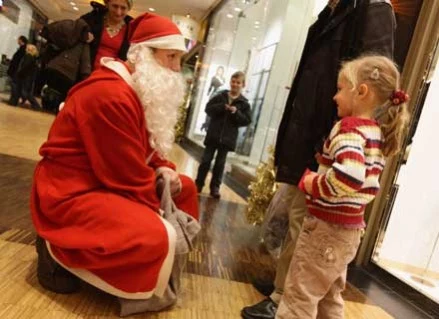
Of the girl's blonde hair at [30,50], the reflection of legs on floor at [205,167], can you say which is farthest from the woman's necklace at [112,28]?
the girl's blonde hair at [30,50]

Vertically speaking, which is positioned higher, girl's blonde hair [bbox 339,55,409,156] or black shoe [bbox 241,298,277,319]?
girl's blonde hair [bbox 339,55,409,156]

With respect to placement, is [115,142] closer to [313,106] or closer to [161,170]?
[161,170]

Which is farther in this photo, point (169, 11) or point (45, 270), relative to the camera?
point (169, 11)

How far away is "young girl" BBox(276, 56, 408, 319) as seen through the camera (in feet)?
5.16

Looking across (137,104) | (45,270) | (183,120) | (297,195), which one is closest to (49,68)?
(137,104)

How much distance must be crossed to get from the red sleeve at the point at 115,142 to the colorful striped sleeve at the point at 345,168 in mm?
748

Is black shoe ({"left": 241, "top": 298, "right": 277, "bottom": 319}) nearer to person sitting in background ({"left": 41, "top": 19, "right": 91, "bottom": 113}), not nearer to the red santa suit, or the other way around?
the red santa suit

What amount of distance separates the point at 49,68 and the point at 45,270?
1.38 meters

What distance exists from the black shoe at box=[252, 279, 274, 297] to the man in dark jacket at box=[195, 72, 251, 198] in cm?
252

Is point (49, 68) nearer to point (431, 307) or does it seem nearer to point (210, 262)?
point (210, 262)

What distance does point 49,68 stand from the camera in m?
2.76

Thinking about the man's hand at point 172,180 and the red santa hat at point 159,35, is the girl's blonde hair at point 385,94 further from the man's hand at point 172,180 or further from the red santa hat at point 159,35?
the man's hand at point 172,180

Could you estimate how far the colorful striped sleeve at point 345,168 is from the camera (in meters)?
1.49

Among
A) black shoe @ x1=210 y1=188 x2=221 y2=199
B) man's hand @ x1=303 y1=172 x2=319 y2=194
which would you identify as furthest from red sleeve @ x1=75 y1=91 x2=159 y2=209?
black shoe @ x1=210 y1=188 x2=221 y2=199
